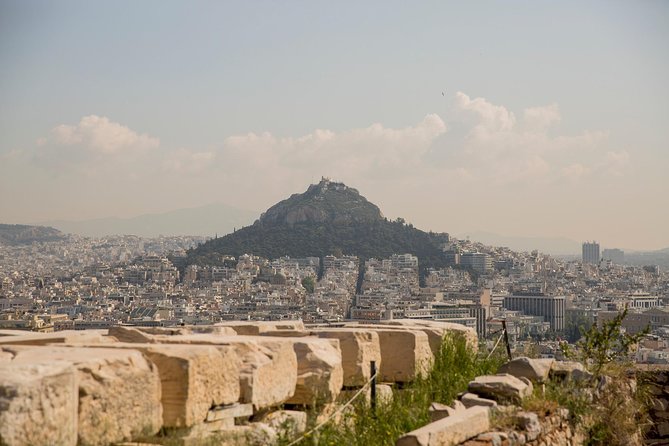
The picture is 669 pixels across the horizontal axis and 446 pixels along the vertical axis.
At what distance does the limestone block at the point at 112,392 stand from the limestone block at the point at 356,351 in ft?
6.25

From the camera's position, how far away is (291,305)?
124188mm

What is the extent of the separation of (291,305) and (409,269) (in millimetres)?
42886

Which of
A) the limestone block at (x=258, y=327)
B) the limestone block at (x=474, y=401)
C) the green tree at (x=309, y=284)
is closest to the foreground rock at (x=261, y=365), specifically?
the limestone block at (x=474, y=401)

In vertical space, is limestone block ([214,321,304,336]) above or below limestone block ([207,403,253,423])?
above

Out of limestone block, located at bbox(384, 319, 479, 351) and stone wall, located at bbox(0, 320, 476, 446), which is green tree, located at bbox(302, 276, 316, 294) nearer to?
limestone block, located at bbox(384, 319, 479, 351)

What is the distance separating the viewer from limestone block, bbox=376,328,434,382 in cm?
622

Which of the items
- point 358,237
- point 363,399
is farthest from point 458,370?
point 358,237

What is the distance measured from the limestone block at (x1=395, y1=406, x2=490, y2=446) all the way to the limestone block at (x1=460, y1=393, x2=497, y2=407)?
0.29 m

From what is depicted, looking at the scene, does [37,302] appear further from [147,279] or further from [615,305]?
[615,305]

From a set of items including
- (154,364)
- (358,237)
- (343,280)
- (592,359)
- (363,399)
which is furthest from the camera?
(358,237)

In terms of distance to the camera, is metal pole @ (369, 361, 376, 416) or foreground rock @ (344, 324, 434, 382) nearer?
metal pole @ (369, 361, 376, 416)

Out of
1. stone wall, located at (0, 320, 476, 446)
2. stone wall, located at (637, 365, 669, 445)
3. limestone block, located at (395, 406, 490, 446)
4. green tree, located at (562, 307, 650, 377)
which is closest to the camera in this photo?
stone wall, located at (0, 320, 476, 446)

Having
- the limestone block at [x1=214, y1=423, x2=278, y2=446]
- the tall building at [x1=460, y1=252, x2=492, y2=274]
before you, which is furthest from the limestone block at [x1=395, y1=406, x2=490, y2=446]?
the tall building at [x1=460, y1=252, x2=492, y2=274]

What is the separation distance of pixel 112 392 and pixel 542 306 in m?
140
